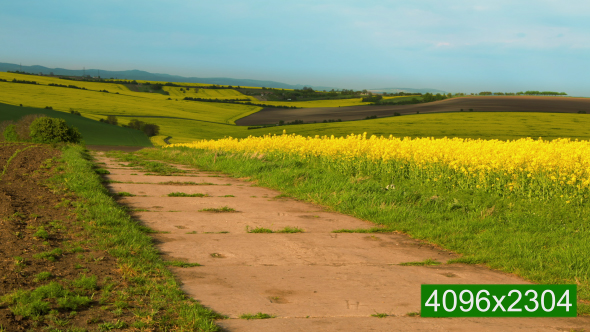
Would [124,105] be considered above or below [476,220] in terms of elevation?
above

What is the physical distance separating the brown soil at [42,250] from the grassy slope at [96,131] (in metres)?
52.5

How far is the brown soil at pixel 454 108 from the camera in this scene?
205 ft

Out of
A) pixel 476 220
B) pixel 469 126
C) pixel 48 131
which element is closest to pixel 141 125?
pixel 48 131

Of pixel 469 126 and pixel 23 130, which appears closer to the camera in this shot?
pixel 23 130

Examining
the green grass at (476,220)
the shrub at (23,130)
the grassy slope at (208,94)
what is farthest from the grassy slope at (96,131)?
the green grass at (476,220)

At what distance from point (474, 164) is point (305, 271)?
7.98m

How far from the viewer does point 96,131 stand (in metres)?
63.5

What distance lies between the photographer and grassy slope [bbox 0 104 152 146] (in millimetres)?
60250

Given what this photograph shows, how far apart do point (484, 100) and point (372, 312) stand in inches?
2955

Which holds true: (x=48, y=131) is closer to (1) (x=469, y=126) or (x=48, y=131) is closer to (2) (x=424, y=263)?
(1) (x=469, y=126)

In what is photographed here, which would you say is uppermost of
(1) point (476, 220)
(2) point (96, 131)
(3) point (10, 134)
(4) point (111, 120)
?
(1) point (476, 220)

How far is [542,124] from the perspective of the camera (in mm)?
49656

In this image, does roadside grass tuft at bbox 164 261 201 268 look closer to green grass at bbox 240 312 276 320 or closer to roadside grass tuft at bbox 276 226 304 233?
green grass at bbox 240 312 276 320

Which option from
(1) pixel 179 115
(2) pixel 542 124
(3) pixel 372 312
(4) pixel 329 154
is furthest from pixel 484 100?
(3) pixel 372 312
